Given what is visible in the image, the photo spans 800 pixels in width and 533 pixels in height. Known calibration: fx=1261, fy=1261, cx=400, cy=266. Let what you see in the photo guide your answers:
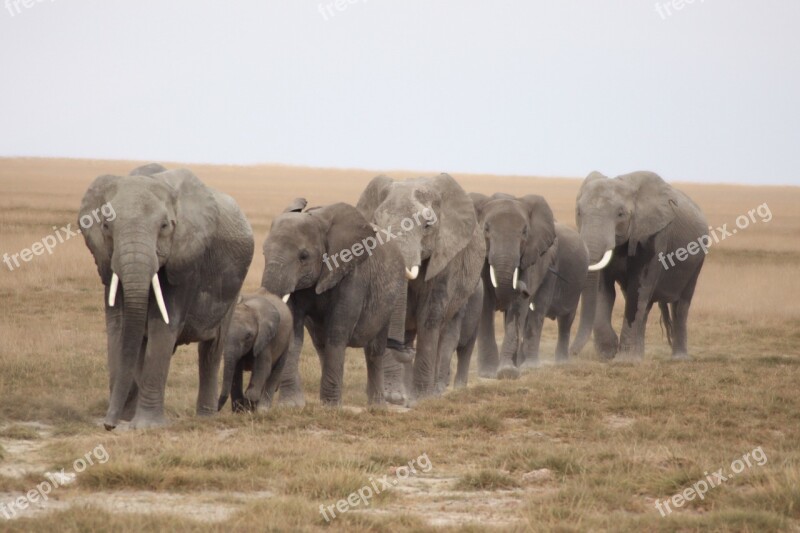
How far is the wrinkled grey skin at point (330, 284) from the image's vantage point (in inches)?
439

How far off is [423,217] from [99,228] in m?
3.76

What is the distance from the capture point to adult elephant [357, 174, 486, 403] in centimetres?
1255

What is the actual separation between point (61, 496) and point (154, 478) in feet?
2.02

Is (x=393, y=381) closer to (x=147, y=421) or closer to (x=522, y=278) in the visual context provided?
(x=147, y=421)

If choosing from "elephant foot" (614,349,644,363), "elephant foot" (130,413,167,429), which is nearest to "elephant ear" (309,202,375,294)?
"elephant foot" (130,413,167,429)

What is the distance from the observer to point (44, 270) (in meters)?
22.0

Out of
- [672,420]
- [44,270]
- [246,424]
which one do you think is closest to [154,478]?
[246,424]

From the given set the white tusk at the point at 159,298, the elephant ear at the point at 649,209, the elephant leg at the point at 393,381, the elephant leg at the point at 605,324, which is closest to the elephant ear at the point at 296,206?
the elephant leg at the point at 393,381

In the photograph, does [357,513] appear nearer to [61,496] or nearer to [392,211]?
[61,496]

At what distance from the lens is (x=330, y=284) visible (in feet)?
37.1

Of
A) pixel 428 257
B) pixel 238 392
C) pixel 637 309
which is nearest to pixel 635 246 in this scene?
pixel 637 309

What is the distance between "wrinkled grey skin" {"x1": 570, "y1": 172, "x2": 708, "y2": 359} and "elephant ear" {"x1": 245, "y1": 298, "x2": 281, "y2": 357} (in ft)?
22.6

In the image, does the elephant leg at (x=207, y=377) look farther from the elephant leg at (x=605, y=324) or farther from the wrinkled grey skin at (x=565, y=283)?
the elephant leg at (x=605, y=324)

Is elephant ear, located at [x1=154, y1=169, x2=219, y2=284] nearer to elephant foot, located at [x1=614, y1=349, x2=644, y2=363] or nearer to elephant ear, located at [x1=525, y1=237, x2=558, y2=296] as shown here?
elephant ear, located at [x1=525, y1=237, x2=558, y2=296]
